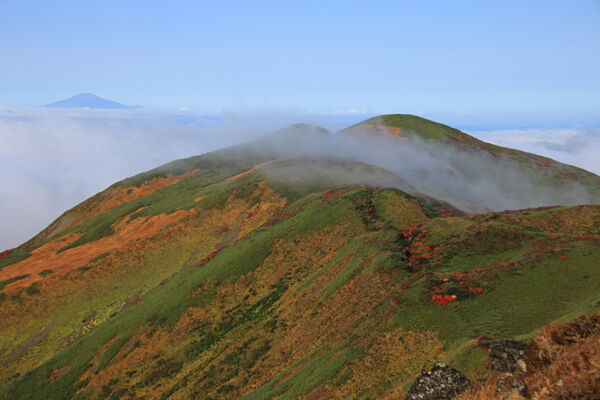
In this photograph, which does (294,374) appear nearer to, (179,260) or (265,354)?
(265,354)

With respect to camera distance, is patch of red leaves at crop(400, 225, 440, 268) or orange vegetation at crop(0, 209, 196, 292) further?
orange vegetation at crop(0, 209, 196, 292)

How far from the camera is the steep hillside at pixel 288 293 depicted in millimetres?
29797

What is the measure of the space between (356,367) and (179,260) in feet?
197

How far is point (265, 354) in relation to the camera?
4200 cm

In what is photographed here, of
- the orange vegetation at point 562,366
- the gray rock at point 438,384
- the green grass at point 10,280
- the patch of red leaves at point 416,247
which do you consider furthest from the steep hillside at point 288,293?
the orange vegetation at point 562,366

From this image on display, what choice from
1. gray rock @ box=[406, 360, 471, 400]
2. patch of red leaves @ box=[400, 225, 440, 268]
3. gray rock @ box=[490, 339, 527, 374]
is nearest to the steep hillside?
patch of red leaves @ box=[400, 225, 440, 268]

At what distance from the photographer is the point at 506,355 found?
66.4ft

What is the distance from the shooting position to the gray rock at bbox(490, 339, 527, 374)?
19.5 metres

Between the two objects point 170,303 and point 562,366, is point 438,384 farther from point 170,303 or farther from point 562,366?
point 170,303

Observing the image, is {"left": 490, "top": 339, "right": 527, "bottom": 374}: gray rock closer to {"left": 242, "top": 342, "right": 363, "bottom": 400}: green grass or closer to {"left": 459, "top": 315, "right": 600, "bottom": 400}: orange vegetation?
{"left": 459, "top": 315, "right": 600, "bottom": 400}: orange vegetation

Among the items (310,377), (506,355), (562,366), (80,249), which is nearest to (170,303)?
(310,377)

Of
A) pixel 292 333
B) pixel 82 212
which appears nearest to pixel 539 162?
pixel 292 333

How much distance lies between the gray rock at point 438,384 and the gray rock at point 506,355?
3.03m

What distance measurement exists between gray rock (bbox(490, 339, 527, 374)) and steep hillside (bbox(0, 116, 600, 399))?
3.13 feet
